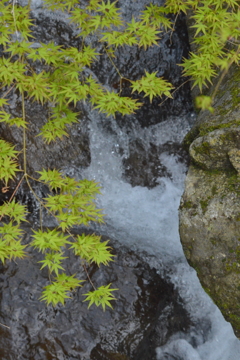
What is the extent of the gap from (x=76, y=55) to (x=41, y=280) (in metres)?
2.22

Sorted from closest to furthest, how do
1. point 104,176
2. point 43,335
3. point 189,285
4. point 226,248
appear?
point 226,248 < point 43,335 < point 189,285 < point 104,176

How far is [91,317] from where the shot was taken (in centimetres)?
332

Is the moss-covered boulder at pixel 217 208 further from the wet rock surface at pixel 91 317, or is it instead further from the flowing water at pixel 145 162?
the flowing water at pixel 145 162

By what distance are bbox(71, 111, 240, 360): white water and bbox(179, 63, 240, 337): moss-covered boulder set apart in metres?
0.92

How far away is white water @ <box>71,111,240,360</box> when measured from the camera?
11.6ft

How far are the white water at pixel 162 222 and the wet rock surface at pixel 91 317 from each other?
6.3 inches

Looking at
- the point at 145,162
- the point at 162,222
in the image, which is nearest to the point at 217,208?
the point at 162,222

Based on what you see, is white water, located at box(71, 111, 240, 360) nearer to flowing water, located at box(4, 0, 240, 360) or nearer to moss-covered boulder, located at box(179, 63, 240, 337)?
flowing water, located at box(4, 0, 240, 360)

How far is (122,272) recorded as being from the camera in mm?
3568

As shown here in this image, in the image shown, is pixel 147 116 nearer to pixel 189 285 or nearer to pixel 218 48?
pixel 218 48

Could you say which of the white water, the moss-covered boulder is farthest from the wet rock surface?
the moss-covered boulder

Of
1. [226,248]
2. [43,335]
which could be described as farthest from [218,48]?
[43,335]

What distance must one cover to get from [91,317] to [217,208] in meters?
1.69

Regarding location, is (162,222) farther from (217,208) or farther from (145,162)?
(217,208)
